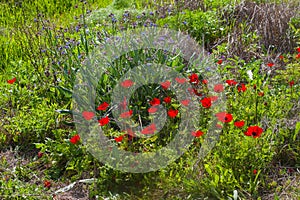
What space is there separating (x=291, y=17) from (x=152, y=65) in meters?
1.95

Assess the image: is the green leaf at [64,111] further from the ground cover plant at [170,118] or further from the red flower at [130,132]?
the red flower at [130,132]

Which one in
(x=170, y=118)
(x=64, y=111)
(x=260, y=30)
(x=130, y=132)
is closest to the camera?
(x=130, y=132)

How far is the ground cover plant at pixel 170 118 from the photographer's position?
9.11 feet

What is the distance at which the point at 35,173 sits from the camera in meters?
3.22

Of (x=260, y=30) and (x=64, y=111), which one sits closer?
(x=64, y=111)

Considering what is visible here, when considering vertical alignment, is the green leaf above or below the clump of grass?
below

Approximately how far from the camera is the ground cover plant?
9.11ft

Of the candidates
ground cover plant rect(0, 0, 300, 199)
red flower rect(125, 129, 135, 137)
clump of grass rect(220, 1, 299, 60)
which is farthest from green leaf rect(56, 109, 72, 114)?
clump of grass rect(220, 1, 299, 60)

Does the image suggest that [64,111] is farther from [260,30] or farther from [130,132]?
[260,30]

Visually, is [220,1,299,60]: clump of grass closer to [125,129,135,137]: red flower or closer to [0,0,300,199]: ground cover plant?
[0,0,300,199]: ground cover plant

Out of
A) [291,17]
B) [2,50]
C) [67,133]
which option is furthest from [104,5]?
[67,133]

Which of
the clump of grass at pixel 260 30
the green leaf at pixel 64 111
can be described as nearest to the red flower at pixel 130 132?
the green leaf at pixel 64 111

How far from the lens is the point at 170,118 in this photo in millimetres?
3217

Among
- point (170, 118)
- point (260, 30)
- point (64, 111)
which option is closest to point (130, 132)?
point (170, 118)
